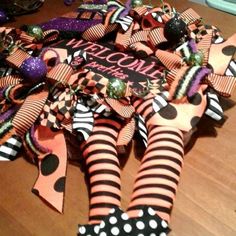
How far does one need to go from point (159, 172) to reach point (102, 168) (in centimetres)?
9

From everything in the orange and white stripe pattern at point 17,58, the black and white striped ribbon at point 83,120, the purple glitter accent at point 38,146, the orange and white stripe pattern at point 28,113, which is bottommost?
the purple glitter accent at point 38,146

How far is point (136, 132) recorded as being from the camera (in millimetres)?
757

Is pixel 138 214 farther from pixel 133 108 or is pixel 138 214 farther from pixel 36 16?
pixel 36 16

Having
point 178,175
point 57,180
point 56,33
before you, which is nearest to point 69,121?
point 57,180

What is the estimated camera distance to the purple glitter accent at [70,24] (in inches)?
39.0

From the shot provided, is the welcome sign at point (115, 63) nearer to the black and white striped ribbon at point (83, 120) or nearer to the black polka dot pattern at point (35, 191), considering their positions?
the black and white striped ribbon at point (83, 120)

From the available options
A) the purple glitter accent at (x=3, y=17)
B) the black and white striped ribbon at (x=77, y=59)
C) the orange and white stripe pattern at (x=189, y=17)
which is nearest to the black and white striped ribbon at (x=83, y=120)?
the black and white striped ribbon at (x=77, y=59)

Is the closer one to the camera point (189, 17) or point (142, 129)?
point (142, 129)

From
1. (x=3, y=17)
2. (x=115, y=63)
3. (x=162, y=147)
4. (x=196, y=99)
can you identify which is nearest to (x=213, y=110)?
(x=196, y=99)

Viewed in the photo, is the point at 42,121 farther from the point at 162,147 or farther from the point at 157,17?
the point at 157,17

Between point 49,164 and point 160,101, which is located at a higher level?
point 160,101

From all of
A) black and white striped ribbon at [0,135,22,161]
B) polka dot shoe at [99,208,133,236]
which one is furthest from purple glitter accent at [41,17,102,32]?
polka dot shoe at [99,208,133,236]

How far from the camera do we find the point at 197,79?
2.44 feet

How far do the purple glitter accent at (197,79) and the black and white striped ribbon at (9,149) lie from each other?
329 mm
